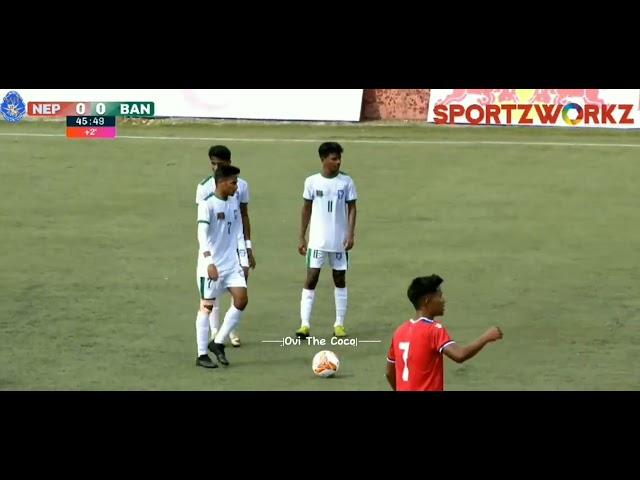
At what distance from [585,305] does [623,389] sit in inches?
143

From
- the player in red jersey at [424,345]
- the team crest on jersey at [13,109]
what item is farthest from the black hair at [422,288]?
the team crest on jersey at [13,109]

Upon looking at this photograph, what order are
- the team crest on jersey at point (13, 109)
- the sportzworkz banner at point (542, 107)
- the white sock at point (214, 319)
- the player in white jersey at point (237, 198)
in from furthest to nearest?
the team crest on jersey at point (13, 109), the sportzworkz banner at point (542, 107), the white sock at point (214, 319), the player in white jersey at point (237, 198)

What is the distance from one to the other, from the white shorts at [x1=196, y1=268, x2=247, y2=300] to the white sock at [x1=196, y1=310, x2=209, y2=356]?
22 cm

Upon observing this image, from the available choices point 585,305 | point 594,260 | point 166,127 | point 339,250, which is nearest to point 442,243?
point 594,260

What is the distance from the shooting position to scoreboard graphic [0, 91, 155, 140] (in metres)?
32.1

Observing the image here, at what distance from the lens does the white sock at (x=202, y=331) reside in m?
15.8

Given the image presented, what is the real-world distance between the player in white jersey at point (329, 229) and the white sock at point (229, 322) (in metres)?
1.36

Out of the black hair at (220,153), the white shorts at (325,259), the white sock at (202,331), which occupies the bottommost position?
the white sock at (202,331)

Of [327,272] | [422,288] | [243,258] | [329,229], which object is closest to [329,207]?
[329,229]

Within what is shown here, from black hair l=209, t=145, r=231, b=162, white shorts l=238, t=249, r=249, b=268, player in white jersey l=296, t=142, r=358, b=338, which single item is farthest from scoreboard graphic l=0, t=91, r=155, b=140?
black hair l=209, t=145, r=231, b=162

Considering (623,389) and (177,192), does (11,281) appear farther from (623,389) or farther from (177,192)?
(623,389)

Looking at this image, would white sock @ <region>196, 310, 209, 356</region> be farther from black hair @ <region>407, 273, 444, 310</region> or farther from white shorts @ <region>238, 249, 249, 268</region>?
black hair @ <region>407, 273, 444, 310</region>

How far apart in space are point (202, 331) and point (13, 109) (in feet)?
62.1

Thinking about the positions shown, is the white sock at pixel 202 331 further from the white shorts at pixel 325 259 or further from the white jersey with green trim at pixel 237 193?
the white shorts at pixel 325 259
